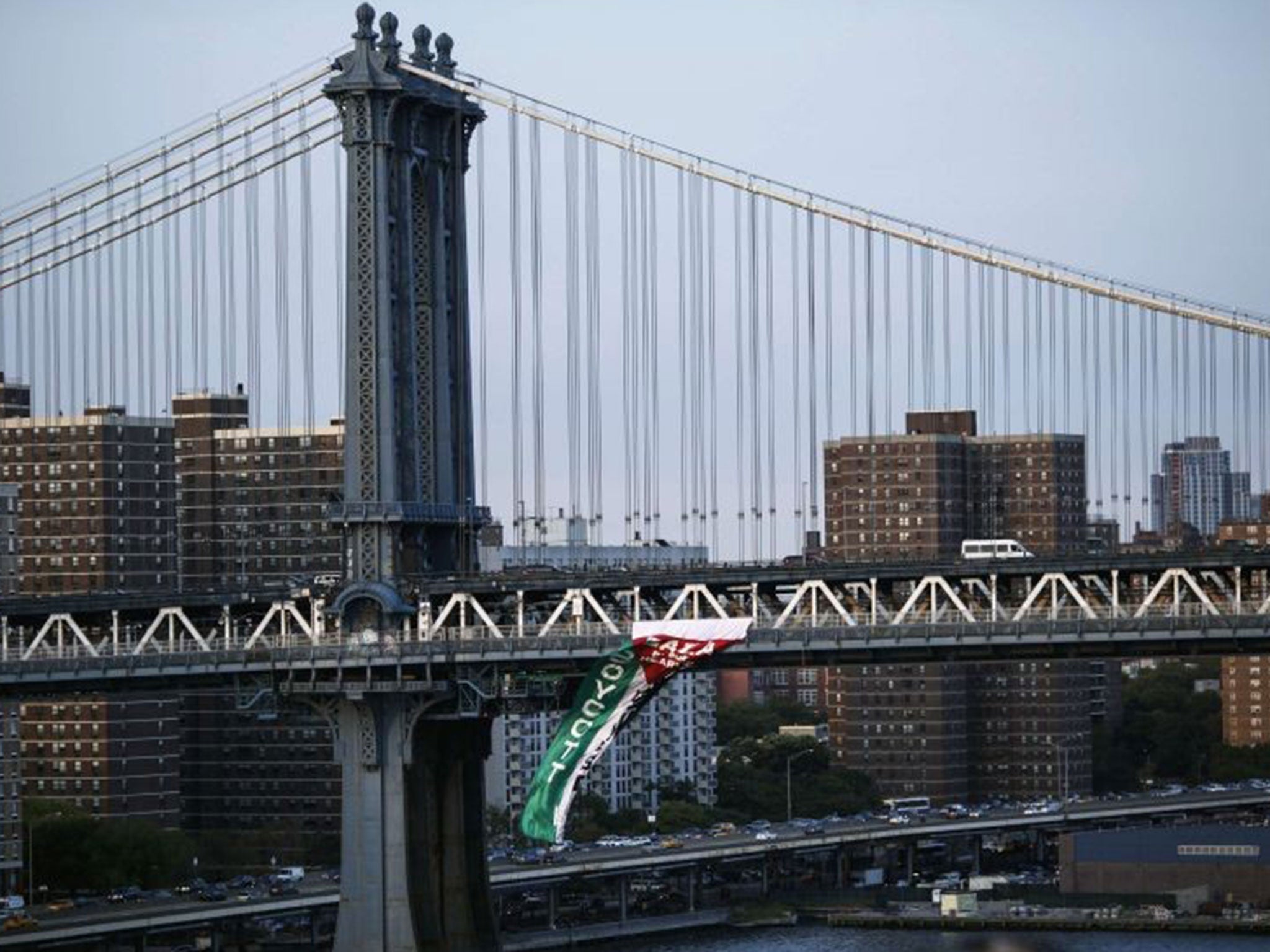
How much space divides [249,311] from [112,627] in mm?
12978

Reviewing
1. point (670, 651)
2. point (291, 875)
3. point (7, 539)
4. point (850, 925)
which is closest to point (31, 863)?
point (291, 875)

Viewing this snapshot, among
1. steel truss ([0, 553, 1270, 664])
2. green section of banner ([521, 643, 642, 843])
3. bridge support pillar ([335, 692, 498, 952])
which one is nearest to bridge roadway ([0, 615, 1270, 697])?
steel truss ([0, 553, 1270, 664])

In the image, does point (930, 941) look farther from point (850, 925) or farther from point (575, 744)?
point (575, 744)

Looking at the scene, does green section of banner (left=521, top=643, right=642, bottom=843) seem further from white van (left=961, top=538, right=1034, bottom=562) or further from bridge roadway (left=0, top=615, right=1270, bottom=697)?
white van (left=961, top=538, right=1034, bottom=562)

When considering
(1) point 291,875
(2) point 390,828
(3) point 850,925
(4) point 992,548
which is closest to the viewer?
(2) point 390,828

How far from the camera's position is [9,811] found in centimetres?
16700

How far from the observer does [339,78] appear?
110 metres

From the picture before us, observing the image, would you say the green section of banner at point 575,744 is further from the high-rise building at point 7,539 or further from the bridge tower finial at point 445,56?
the high-rise building at point 7,539

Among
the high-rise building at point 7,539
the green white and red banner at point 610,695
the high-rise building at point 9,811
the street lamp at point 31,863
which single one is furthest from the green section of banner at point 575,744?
the high-rise building at point 7,539

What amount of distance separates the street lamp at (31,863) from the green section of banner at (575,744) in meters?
56.6

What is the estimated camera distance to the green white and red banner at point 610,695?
104125 millimetres

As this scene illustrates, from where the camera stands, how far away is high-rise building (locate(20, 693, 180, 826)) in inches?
7672

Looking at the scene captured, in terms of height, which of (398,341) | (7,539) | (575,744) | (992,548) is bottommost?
(575,744)

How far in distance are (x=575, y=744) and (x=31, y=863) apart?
62.3 meters
